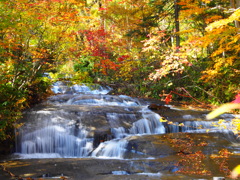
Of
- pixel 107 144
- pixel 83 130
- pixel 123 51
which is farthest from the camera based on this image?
pixel 123 51

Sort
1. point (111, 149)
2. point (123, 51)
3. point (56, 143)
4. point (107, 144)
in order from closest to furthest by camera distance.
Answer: point (111, 149), point (107, 144), point (56, 143), point (123, 51)

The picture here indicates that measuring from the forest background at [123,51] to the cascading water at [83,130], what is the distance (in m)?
0.64

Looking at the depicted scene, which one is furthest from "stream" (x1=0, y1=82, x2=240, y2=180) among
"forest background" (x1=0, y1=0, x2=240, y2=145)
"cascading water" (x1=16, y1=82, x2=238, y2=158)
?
"forest background" (x1=0, y1=0, x2=240, y2=145)

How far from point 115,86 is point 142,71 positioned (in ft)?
7.72

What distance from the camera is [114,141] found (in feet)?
21.4

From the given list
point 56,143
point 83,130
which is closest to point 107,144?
point 83,130

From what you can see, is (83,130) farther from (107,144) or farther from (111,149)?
(111,149)

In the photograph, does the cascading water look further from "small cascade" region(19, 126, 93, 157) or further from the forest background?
the forest background

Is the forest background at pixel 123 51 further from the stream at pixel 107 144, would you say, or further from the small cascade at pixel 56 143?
the stream at pixel 107 144

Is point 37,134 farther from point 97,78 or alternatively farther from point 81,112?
point 97,78

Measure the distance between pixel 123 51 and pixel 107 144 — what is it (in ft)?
32.3

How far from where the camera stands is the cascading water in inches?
252

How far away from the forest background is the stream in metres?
0.92

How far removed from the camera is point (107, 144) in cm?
643
